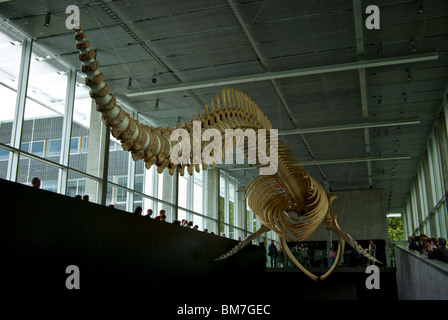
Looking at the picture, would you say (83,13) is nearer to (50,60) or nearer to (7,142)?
(50,60)

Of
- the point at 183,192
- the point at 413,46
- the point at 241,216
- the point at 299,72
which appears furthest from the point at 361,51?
the point at 241,216

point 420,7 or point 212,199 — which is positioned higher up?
point 420,7

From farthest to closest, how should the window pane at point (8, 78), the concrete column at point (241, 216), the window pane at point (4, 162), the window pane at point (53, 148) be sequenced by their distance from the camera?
the concrete column at point (241, 216) < the window pane at point (53, 148) < the window pane at point (8, 78) < the window pane at point (4, 162)

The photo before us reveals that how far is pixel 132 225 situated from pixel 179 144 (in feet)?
11.2

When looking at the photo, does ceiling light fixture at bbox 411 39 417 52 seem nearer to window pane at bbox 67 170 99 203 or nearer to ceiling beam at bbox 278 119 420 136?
ceiling beam at bbox 278 119 420 136

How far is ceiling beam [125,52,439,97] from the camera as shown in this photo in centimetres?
1226

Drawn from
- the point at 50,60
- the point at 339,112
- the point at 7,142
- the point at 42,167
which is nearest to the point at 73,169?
the point at 42,167

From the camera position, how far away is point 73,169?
13.4 metres

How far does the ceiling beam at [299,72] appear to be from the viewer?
12258mm

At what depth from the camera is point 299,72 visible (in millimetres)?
13016

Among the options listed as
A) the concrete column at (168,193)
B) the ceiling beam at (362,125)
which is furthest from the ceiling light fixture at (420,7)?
the concrete column at (168,193)

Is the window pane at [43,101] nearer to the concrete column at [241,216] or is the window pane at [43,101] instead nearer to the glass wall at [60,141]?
the glass wall at [60,141]

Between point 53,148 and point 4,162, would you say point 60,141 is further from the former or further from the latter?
point 4,162

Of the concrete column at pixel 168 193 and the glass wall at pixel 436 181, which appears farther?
the concrete column at pixel 168 193
